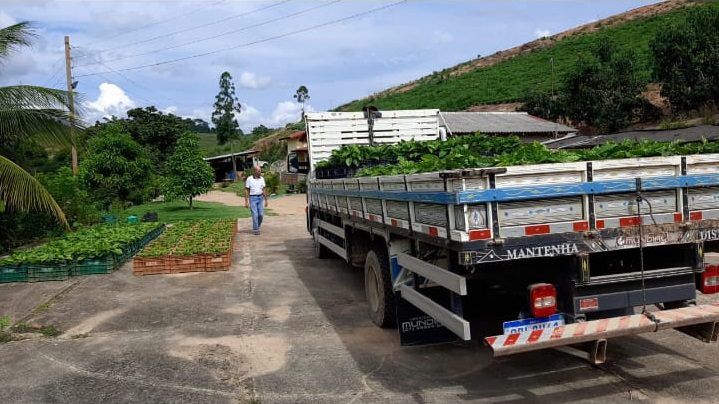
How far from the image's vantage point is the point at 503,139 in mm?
7230

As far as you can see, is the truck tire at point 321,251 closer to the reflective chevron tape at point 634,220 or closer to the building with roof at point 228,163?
the reflective chevron tape at point 634,220

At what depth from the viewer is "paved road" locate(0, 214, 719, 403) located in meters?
4.73

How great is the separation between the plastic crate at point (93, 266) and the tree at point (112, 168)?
11754 mm

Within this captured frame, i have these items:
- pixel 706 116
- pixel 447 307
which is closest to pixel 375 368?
pixel 447 307

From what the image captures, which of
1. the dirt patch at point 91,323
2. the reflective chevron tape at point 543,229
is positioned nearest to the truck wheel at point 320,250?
the dirt patch at point 91,323

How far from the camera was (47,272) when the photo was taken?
389 inches

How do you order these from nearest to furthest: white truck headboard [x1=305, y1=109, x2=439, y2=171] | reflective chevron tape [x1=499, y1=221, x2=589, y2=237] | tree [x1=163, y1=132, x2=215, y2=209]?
reflective chevron tape [x1=499, y1=221, x2=589, y2=237]
white truck headboard [x1=305, y1=109, x2=439, y2=171]
tree [x1=163, y1=132, x2=215, y2=209]

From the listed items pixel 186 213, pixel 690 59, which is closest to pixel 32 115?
pixel 186 213

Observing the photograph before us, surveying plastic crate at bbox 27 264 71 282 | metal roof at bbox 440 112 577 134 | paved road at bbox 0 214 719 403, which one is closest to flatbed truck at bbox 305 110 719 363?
paved road at bbox 0 214 719 403

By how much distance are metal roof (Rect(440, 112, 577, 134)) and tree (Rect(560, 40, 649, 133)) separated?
235cm

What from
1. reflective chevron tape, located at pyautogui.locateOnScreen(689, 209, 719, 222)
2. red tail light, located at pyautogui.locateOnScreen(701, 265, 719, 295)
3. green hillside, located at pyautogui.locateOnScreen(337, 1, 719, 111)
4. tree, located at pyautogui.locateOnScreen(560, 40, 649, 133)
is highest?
green hillside, located at pyautogui.locateOnScreen(337, 1, 719, 111)

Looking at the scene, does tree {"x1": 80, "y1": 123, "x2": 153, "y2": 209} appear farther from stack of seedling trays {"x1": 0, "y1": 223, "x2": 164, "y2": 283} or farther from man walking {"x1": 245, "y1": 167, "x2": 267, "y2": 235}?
stack of seedling trays {"x1": 0, "y1": 223, "x2": 164, "y2": 283}

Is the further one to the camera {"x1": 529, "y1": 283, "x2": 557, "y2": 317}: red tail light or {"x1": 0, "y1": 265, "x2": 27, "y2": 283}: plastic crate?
{"x1": 0, "y1": 265, "x2": 27, "y2": 283}: plastic crate

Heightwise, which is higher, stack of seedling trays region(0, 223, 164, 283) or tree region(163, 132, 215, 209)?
tree region(163, 132, 215, 209)
